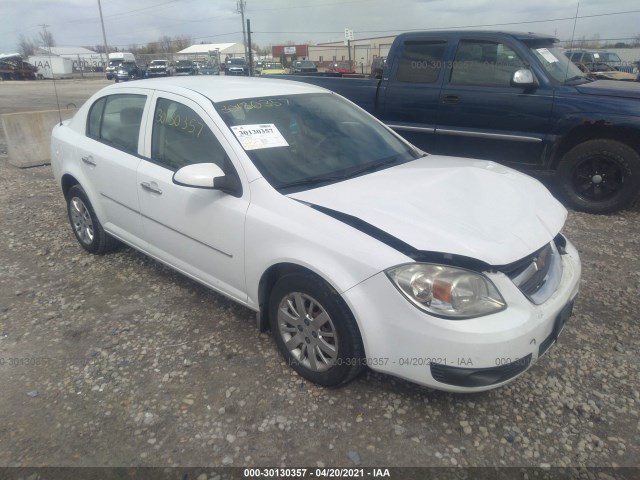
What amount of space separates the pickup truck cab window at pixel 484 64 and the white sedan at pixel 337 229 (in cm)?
256

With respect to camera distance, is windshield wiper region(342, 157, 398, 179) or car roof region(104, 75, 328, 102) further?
car roof region(104, 75, 328, 102)

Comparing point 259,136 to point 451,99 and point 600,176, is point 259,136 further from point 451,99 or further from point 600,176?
point 600,176

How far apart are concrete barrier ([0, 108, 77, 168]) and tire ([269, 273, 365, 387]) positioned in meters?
7.75

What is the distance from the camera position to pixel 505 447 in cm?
229

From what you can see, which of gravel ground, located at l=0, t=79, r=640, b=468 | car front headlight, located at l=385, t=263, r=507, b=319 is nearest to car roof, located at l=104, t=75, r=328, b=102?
gravel ground, located at l=0, t=79, r=640, b=468

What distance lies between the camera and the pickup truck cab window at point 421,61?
5875 millimetres

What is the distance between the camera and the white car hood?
2.26 meters

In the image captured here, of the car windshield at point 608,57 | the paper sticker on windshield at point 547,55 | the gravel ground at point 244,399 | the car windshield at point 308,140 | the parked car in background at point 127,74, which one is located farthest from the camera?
the parked car in background at point 127,74

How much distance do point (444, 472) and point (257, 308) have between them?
4.47ft

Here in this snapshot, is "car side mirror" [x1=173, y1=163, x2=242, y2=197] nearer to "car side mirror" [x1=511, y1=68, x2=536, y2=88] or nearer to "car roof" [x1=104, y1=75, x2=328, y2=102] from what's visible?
"car roof" [x1=104, y1=75, x2=328, y2=102]

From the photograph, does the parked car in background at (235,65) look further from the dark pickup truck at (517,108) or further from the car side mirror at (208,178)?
the car side mirror at (208,178)

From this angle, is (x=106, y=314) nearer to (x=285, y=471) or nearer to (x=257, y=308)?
(x=257, y=308)

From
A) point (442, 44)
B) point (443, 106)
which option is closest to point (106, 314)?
point (443, 106)

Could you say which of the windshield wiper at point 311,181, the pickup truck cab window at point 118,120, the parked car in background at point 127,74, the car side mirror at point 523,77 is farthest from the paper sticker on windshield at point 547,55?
the parked car in background at point 127,74
